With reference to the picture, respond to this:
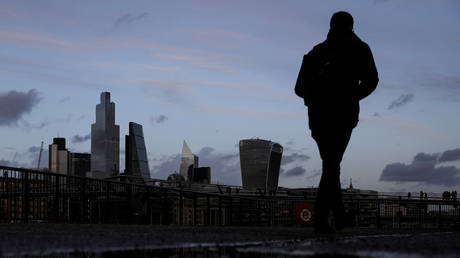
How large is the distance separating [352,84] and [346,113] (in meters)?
0.39

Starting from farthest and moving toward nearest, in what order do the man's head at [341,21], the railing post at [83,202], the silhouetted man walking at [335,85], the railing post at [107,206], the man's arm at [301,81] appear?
1. the railing post at [107,206]
2. the railing post at [83,202]
3. the man's arm at [301,81]
4. the man's head at [341,21]
5. the silhouetted man walking at [335,85]

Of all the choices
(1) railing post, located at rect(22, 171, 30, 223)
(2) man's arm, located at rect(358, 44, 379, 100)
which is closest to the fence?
(1) railing post, located at rect(22, 171, 30, 223)

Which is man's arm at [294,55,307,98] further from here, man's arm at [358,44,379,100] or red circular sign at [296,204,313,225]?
red circular sign at [296,204,313,225]

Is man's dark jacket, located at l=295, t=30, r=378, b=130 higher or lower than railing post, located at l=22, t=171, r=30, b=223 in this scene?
higher

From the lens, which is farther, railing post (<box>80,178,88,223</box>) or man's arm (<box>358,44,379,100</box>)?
railing post (<box>80,178,88,223</box>)

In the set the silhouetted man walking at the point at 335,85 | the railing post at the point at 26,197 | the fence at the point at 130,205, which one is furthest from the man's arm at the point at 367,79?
the railing post at the point at 26,197

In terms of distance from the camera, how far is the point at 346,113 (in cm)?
732

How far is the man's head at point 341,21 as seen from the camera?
7.38 meters

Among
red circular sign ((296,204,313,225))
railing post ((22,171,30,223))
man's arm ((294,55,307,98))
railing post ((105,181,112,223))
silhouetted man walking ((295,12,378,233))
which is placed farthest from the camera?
red circular sign ((296,204,313,225))

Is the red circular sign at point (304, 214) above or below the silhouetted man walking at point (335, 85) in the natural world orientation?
below

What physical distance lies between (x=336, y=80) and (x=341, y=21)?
67cm

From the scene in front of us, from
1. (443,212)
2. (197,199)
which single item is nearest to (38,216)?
(197,199)

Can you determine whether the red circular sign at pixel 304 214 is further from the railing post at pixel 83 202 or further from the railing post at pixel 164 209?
the railing post at pixel 83 202

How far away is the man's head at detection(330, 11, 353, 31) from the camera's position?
24.2 ft
